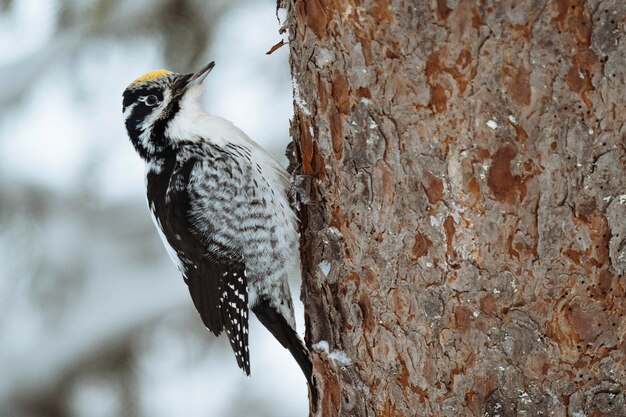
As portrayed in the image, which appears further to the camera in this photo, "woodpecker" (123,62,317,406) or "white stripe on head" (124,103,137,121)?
"white stripe on head" (124,103,137,121)

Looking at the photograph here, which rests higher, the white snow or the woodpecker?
the woodpecker

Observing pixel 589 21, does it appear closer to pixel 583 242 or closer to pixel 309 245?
pixel 583 242

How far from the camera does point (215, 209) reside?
325 centimetres

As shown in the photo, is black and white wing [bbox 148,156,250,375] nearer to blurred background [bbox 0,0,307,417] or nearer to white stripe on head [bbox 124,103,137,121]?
white stripe on head [bbox 124,103,137,121]

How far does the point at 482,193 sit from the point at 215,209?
1.58 metres

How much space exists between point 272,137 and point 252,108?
22cm

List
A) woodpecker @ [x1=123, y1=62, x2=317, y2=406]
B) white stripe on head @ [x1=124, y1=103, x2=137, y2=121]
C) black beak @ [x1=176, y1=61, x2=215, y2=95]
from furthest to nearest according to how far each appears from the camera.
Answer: white stripe on head @ [x1=124, y1=103, x2=137, y2=121] → black beak @ [x1=176, y1=61, x2=215, y2=95] → woodpecker @ [x1=123, y1=62, x2=317, y2=406]

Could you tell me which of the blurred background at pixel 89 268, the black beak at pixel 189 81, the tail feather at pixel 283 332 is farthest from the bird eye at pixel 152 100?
the blurred background at pixel 89 268

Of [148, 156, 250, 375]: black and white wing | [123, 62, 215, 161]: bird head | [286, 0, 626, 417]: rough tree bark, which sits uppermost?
[123, 62, 215, 161]: bird head

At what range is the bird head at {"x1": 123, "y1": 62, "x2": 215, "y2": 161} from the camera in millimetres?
3309

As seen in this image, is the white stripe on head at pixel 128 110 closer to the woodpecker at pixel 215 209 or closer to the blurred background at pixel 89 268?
the woodpecker at pixel 215 209

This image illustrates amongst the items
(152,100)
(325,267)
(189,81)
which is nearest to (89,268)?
(152,100)

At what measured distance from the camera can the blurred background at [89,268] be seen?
4762mm

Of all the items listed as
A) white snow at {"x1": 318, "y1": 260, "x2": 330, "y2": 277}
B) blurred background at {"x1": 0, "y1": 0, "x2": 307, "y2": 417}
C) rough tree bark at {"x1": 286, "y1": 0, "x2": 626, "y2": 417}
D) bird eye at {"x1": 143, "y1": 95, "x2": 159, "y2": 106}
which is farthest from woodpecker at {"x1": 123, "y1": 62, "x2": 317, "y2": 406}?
blurred background at {"x1": 0, "y1": 0, "x2": 307, "y2": 417}
